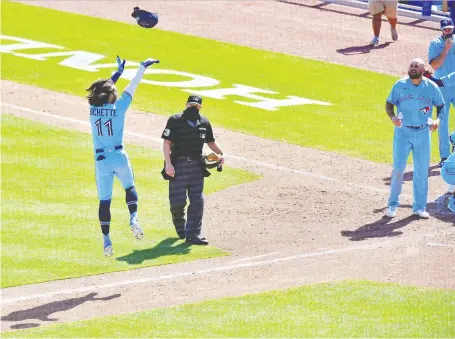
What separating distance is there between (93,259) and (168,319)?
123 inches

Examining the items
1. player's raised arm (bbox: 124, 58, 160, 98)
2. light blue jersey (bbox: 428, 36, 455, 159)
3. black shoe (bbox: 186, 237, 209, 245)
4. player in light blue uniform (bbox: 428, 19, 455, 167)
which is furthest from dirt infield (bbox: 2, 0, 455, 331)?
player's raised arm (bbox: 124, 58, 160, 98)

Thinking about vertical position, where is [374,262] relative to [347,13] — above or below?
below

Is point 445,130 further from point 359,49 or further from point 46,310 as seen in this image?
point 359,49

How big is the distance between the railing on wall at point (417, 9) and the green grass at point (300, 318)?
18.9m

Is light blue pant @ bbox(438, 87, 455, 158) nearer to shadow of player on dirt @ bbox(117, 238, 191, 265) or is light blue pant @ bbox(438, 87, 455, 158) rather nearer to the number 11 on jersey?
shadow of player on dirt @ bbox(117, 238, 191, 265)

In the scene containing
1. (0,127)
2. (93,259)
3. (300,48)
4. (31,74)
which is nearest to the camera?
(93,259)

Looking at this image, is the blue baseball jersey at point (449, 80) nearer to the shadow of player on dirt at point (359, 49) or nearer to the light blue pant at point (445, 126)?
the light blue pant at point (445, 126)

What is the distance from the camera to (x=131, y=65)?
31688 millimetres

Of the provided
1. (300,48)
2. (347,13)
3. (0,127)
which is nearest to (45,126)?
(0,127)

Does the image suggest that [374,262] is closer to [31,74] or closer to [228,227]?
[228,227]

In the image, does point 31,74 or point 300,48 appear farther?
point 300,48

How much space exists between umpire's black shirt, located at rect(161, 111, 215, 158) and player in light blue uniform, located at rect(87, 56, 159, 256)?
2.51 m

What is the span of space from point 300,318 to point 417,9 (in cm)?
2106

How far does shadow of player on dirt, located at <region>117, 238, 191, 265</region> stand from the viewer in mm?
18984
